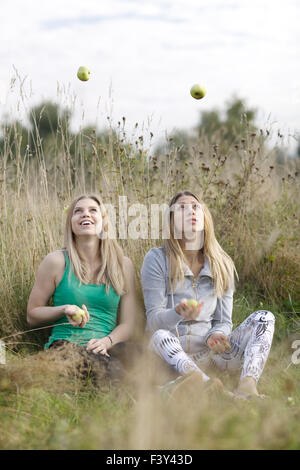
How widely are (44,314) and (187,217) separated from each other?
3.08ft

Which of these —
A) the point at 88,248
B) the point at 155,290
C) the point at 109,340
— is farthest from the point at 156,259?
the point at 109,340

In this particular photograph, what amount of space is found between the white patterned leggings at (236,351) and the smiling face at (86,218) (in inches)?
26.2

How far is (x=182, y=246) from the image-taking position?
3.01 m

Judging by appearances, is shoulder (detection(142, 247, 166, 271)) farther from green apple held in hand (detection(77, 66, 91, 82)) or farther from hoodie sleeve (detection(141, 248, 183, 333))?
green apple held in hand (detection(77, 66, 91, 82))

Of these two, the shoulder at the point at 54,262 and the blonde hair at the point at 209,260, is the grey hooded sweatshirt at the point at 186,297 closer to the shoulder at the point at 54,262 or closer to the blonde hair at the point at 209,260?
the blonde hair at the point at 209,260

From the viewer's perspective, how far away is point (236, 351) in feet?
9.05

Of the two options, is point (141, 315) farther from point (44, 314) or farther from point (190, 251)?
point (44, 314)

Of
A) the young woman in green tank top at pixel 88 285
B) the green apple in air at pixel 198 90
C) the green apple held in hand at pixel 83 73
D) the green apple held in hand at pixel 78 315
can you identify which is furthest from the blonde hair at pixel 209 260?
the green apple held in hand at pixel 83 73

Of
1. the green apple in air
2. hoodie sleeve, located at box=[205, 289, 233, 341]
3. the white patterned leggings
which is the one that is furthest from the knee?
the green apple in air

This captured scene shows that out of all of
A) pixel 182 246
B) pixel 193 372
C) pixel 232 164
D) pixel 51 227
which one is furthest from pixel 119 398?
pixel 232 164

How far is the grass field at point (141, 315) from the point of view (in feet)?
5.49

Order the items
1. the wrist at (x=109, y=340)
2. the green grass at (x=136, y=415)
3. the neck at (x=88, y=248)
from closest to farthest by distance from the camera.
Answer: the green grass at (x=136, y=415)
the wrist at (x=109, y=340)
the neck at (x=88, y=248)

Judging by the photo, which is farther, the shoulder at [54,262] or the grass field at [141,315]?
the shoulder at [54,262]

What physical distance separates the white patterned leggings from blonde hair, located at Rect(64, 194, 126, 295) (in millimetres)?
413
